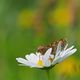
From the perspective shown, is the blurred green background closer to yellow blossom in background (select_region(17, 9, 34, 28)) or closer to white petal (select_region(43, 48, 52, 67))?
yellow blossom in background (select_region(17, 9, 34, 28))

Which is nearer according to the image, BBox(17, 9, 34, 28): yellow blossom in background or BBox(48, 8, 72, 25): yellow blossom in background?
BBox(48, 8, 72, 25): yellow blossom in background

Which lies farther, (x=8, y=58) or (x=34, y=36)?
Answer: (x=34, y=36)

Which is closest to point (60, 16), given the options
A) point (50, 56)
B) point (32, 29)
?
point (32, 29)

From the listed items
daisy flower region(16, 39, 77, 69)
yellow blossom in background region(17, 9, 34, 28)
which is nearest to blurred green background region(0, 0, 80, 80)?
yellow blossom in background region(17, 9, 34, 28)

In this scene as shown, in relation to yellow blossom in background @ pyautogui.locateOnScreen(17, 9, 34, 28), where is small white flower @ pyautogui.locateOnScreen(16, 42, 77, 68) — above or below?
below

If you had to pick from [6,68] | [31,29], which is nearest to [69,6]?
[31,29]

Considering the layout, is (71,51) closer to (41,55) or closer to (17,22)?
(41,55)

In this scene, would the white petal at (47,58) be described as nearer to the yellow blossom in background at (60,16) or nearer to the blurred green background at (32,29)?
the blurred green background at (32,29)
